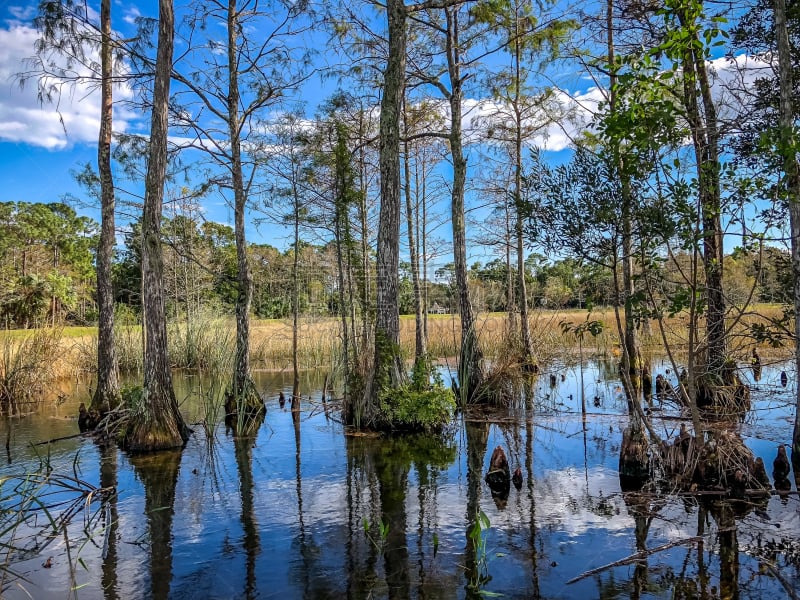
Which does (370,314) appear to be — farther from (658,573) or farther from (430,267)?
(658,573)

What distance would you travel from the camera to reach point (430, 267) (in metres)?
18.1

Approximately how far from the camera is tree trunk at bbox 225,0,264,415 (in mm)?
11727

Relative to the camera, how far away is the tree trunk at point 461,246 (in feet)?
40.3

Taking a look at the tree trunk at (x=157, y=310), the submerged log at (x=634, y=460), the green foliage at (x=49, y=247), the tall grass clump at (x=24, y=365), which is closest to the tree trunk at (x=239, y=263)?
the tree trunk at (x=157, y=310)

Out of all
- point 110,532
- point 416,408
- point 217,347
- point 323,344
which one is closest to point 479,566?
point 110,532

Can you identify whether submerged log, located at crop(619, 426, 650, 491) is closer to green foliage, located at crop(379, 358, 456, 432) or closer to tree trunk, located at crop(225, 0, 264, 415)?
green foliage, located at crop(379, 358, 456, 432)

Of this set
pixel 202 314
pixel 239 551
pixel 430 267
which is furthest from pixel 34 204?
pixel 239 551

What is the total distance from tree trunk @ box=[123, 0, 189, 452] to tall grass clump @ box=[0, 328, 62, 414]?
5.90m

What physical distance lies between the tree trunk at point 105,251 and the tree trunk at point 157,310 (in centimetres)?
260

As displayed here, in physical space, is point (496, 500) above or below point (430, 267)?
below

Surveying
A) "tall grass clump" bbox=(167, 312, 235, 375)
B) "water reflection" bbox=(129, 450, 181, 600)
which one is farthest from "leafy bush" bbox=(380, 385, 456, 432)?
"tall grass clump" bbox=(167, 312, 235, 375)

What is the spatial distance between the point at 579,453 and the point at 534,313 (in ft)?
32.0

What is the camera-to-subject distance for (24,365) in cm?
1352

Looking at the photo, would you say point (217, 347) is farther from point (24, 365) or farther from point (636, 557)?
point (636, 557)
